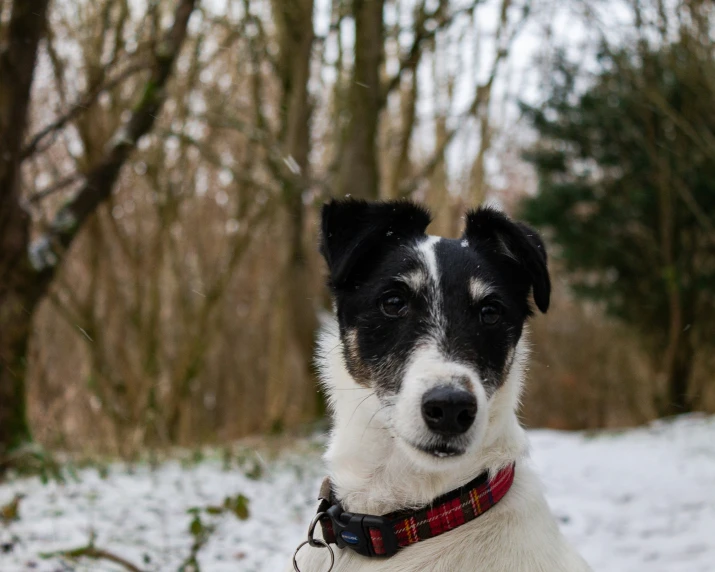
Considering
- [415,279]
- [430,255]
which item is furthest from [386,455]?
[430,255]

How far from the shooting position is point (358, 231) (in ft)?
9.84

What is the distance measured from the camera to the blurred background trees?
8.46 meters

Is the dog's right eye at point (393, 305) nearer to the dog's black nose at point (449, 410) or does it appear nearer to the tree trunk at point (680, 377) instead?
the dog's black nose at point (449, 410)

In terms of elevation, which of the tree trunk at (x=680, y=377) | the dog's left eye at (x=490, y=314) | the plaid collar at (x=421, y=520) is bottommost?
the tree trunk at (x=680, y=377)

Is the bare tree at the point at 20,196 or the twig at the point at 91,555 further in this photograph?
the bare tree at the point at 20,196

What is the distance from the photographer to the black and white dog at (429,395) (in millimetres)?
2402

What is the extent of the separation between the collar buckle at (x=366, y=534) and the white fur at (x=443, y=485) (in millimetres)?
38

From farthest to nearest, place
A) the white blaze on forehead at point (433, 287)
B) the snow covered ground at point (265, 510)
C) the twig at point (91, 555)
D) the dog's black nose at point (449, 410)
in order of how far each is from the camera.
Answer: the snow covered ground at point (265, 510) → the twig at point (91, 555) → the white blaze on forehead at point (433, 287) → the dog's black nose at point (449, 410)

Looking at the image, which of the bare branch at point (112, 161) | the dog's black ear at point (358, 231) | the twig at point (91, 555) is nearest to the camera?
the dog's black ear at point (358, 231)

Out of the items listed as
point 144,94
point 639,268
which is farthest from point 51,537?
point 639,268

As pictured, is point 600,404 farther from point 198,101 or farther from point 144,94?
point 144,94

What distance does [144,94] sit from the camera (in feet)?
20.4

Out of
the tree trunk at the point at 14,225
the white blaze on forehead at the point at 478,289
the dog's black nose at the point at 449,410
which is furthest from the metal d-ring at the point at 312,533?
the tree trunk at the point at 14,225

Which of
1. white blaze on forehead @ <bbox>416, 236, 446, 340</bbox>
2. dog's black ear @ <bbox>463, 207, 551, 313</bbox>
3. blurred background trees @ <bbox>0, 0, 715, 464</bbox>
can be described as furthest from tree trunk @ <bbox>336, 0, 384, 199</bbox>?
white blaze on forehead @ <bbox>416, 236, 446, 340</bbox>
